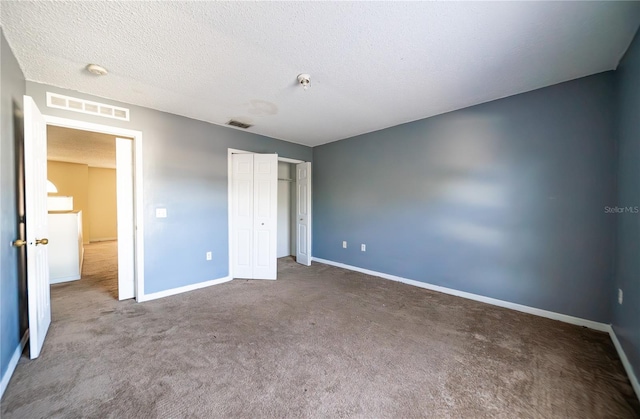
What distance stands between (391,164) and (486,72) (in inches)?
70.8

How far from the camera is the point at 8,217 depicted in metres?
1.79

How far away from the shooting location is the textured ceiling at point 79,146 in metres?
4.05

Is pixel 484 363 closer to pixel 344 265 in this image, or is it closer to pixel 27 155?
pixel 344 265

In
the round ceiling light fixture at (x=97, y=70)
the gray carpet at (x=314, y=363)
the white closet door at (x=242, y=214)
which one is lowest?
the gray carpet at (x=314, y=363)

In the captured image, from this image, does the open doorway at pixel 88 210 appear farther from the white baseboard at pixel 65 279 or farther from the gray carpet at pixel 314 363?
the gray carpet at pixel 314 363

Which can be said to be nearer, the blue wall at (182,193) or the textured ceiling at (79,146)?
the blue wall at (182,193)

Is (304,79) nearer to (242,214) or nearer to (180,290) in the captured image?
(242,214)

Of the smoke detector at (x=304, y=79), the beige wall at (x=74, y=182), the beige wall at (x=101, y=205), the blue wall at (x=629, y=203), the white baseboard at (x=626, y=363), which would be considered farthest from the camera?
the beige wall at (x=101, y=205)

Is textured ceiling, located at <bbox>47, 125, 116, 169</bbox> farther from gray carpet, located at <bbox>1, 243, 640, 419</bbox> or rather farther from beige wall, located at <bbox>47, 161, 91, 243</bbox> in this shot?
gray carpet, located at <bbox>1, 243, 640, 419</bbox>

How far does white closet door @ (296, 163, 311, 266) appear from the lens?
16.2ft

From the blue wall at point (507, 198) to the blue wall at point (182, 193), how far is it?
96.4 inches

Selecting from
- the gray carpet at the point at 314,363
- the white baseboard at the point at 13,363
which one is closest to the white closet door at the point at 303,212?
the gray carpet at the point at 314,363

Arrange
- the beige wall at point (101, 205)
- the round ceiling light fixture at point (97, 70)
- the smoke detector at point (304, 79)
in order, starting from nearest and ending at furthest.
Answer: the round ceiling light fixture at point (97, 70), the smoke detector at point (304, 79), the beige wall at point (101, 205)

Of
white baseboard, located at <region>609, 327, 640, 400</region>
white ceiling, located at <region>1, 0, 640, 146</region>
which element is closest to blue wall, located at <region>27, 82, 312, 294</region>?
white ceiling, located at <region>1, 0, 640, 146</region>
